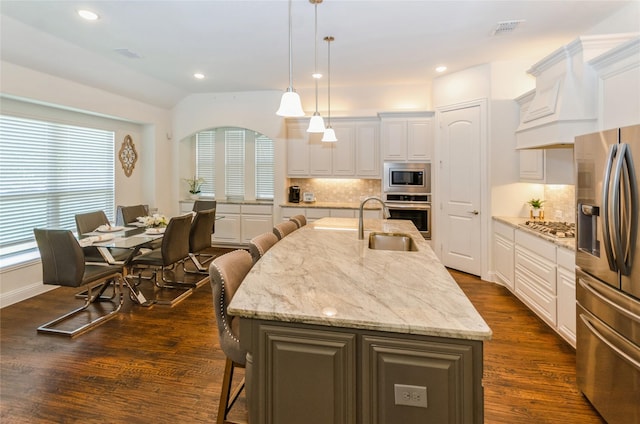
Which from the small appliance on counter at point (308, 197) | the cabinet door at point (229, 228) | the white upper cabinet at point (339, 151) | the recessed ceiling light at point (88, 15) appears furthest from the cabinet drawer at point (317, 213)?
the recessed ceiling light at point (88, 15)

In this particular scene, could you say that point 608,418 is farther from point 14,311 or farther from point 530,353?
point 14,311

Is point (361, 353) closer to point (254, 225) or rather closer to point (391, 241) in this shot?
point (391, 241)

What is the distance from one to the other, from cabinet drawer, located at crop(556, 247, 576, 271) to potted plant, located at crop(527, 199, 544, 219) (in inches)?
53.3

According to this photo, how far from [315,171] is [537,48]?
11.6 feet

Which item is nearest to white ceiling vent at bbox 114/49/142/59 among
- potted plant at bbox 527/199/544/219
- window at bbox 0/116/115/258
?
window at bbox 0/116/115/258

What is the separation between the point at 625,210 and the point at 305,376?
1758mm

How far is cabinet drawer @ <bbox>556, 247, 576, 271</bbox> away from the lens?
2.56 metres

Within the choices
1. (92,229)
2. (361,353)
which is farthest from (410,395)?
(92,229)

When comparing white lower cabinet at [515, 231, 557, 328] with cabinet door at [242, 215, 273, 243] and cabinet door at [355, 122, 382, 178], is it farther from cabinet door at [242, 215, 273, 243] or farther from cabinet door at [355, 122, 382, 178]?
cabinet door at [242, 215, 273, 243]

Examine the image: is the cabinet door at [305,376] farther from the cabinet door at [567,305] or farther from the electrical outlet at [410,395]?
the cabinet door at [567,305]

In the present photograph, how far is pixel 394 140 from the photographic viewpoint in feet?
17.6

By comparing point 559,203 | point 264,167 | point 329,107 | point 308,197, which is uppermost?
point 329,107

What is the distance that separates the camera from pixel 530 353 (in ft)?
8.77

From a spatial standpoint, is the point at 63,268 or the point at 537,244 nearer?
the point at 63,268
